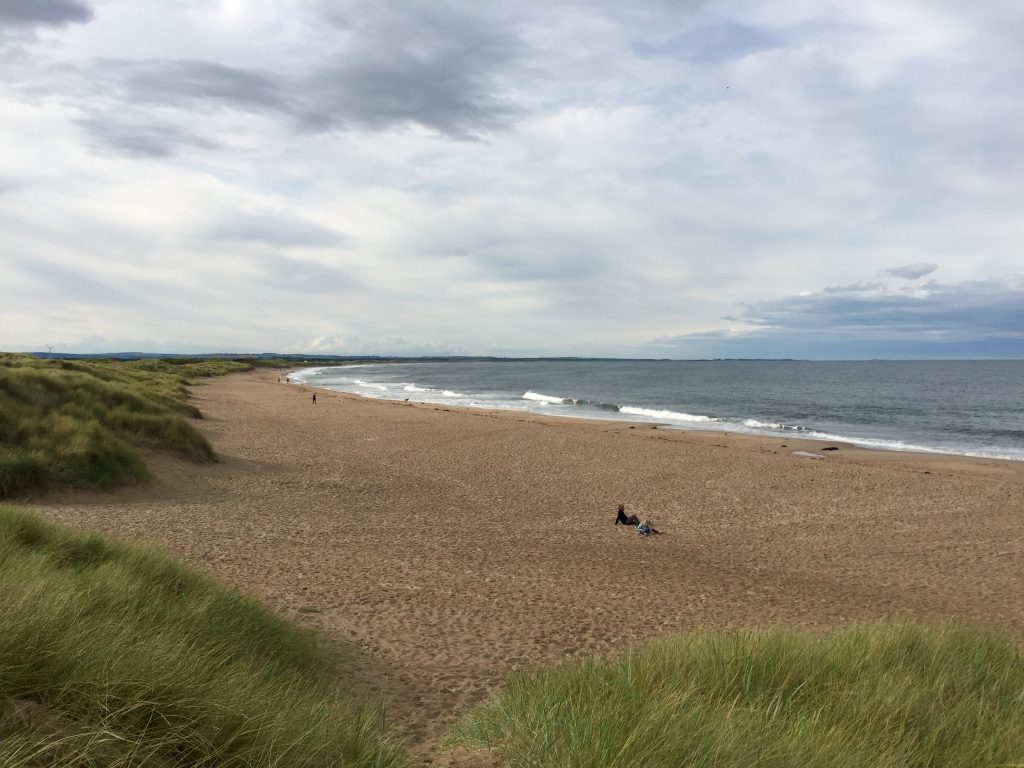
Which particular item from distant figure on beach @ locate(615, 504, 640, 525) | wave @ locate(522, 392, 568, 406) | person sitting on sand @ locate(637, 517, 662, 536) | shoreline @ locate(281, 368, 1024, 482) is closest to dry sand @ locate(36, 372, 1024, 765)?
person sitting on sand @ locate(637, 517, 662, 536)

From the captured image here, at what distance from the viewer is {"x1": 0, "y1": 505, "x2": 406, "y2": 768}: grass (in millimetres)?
2891

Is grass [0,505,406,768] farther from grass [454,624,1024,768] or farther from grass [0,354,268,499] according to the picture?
grass [0,354,268,499]

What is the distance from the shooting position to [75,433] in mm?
13969

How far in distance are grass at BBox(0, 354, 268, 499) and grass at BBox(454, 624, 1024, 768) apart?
38.1 ft

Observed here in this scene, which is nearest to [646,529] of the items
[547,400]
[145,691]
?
[145,691]

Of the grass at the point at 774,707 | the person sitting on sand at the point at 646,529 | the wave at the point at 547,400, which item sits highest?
the grass at the point at 774,707

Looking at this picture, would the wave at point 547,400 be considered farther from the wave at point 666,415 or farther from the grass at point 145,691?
the grass at point 145,691

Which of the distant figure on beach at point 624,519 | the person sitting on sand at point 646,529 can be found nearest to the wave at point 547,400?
the distant figure on beach at point 624,519

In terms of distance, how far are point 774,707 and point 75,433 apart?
47.4 feet

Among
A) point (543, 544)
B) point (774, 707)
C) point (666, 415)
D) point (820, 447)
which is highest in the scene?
point (774, 707)

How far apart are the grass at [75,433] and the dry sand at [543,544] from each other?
67 cm

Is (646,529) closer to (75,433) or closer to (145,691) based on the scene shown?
(145,691)

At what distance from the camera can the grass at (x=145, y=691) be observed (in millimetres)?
2891

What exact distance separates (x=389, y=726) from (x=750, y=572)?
767cm
